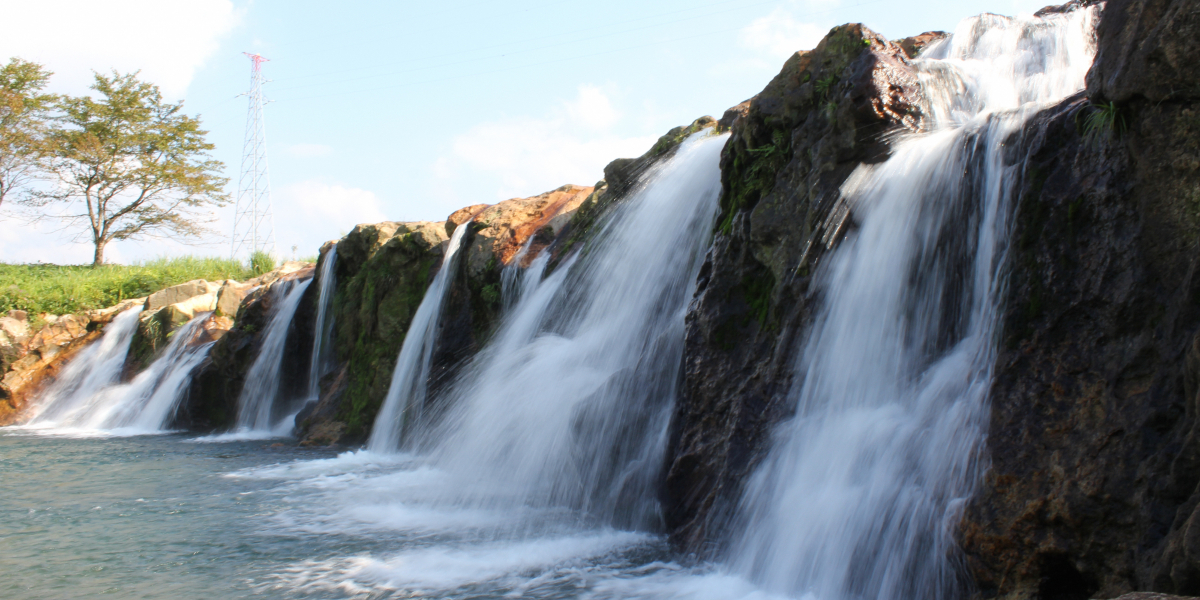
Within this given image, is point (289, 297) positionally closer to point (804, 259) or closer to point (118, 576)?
point (118, 576)

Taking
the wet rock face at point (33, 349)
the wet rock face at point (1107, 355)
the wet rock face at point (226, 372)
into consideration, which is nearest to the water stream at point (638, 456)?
the wet rock face at point (1107, 355)

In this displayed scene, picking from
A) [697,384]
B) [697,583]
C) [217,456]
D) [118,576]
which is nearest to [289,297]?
[217,456]

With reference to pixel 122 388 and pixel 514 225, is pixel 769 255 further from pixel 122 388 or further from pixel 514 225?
pixel 122 388

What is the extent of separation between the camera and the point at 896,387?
4496mm

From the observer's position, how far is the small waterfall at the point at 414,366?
1077cm

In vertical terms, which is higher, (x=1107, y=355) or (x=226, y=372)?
(x=1107, y=355)

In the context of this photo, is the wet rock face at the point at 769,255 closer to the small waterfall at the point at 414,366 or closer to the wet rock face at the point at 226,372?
the small waterfall at the point at 414,366

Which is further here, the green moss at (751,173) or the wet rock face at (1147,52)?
the green moss at (751,173)

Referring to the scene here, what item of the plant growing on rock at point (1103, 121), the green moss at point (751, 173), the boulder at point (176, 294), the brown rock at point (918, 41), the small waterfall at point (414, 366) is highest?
the brown rock at point (918, 41)

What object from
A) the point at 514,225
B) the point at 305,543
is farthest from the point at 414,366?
the point at 305,543

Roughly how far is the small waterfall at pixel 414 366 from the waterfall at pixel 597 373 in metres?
1.08

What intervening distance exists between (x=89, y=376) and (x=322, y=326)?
731 centimetres

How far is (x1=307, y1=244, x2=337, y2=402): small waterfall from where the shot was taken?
47.2ft

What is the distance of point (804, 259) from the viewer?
5.41 meters
